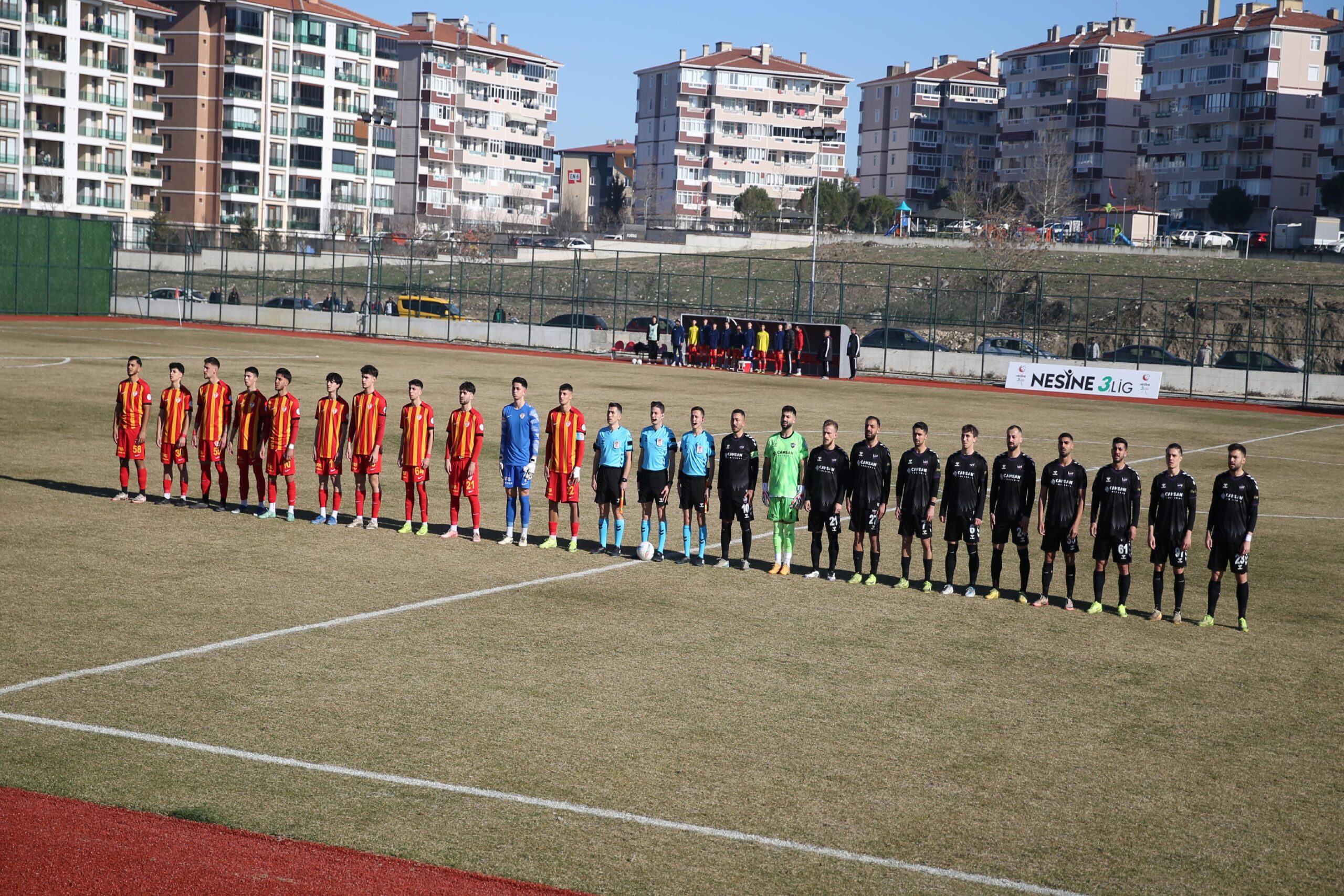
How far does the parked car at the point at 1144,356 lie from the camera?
47.4m

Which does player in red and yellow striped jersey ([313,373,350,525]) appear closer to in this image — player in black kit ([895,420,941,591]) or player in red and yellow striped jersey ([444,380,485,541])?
player in red and yellow striped jersey ([444,380,485,541])

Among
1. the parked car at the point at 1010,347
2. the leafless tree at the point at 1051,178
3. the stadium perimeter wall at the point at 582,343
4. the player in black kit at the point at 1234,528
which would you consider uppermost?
the leafless tree at the point at 1051,178

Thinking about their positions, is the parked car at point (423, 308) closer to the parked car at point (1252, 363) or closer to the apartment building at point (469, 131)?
the parked car at point (1252, 363)

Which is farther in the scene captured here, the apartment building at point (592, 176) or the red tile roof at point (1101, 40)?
the apartment building at point (592, 176)

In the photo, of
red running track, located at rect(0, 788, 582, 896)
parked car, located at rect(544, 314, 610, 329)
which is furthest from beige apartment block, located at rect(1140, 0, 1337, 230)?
red running track, located at rect(0, 788, 582, 896)

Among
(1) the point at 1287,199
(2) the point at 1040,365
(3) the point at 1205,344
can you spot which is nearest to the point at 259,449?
(2) the point at 1040,365

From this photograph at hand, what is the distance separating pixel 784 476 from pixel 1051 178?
93.8m

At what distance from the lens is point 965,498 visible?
561 inches

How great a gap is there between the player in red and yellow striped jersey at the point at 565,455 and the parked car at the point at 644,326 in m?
32.8

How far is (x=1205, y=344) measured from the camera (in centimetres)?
5056

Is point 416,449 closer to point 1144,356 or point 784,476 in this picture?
point 784,476

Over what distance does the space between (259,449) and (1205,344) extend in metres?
43.0

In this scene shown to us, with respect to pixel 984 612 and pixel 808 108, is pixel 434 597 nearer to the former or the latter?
pixel 984 612

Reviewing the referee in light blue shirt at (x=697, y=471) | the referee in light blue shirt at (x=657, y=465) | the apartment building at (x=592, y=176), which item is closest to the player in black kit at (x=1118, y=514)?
the referee in light blue shirt at (x=697, y=471)
